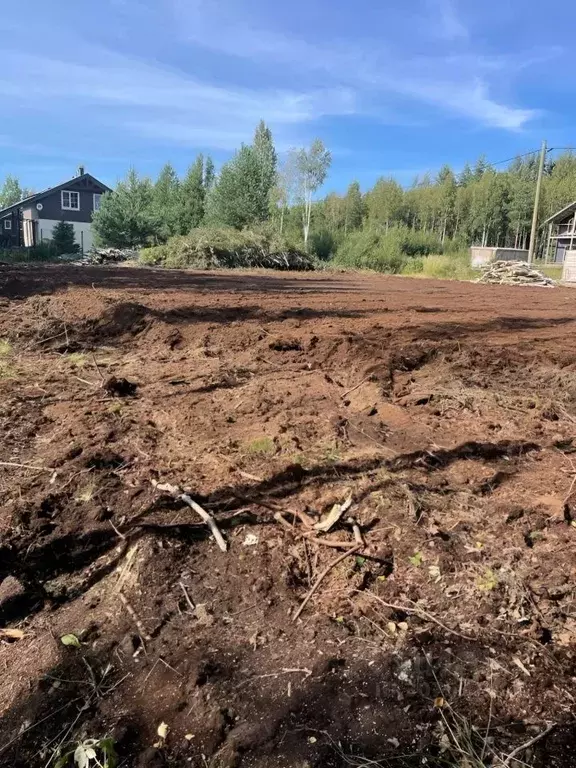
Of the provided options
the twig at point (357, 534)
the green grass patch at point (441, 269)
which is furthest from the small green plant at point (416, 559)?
the green grass patch at point (441, 269)

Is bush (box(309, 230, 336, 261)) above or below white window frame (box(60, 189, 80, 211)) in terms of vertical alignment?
below

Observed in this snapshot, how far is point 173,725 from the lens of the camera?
6.73 feet

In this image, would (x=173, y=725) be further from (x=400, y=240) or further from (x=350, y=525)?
(x=400, y=240)

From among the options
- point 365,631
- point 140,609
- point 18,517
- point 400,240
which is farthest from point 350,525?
point 400,240

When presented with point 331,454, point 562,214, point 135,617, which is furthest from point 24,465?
point 562,214

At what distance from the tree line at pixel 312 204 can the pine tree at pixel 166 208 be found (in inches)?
3.5

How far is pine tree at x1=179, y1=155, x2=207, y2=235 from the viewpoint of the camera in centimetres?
4725

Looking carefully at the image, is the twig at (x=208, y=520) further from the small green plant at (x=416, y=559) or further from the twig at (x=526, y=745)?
the twig at (x=526, y=745)

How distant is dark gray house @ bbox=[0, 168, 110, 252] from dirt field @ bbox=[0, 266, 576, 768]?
5140 centimetres

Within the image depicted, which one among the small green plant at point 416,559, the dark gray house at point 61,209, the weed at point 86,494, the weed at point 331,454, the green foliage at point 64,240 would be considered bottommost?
the weed at point 86,494

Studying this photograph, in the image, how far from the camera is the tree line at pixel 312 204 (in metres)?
42.4

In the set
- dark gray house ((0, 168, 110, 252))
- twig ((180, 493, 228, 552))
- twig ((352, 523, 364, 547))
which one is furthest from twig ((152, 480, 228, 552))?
dark gray house ((0, 168, 110, 252))

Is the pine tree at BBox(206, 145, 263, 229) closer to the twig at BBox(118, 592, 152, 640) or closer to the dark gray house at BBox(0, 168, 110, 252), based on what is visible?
the dark gray house at BBox(0, 168, 110, 252)

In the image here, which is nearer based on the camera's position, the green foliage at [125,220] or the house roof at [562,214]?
the green foliage at [125,220]
